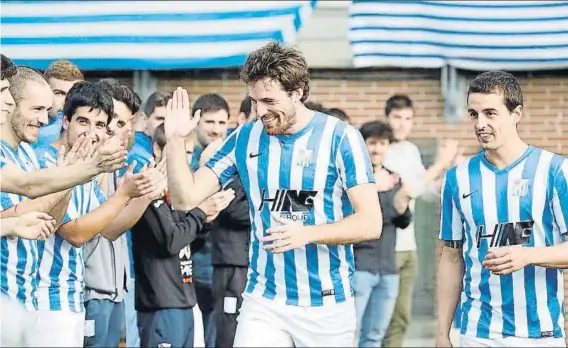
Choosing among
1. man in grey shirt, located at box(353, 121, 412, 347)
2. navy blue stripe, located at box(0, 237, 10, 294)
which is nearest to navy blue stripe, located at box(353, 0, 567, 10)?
man in grey shirt, located at box(353, 121, 412, 347)

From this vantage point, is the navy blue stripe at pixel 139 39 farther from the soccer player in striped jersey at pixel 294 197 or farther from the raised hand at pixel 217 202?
the soccer player in striped jersey at pixel 294 197

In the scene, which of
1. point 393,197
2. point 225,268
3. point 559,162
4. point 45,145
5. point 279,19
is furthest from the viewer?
point 279,19

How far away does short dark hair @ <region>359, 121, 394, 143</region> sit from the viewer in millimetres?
8781

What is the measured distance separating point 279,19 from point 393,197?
6.81 feet

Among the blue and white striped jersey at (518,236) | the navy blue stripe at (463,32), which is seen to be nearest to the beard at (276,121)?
the blue and white striped jersey at (518,236)

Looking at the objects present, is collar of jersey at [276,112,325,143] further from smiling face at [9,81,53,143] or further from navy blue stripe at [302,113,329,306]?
smiling face at [9,81,53,143]

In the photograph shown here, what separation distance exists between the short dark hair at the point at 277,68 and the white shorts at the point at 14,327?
1619 mm

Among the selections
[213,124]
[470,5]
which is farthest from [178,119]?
[470,5]

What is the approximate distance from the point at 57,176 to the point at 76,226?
95 cm

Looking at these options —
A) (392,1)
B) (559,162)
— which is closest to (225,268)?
(559,162)

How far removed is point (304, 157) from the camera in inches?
232

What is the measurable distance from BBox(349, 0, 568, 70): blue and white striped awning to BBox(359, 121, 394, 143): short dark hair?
198cm

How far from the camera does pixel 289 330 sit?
587cm

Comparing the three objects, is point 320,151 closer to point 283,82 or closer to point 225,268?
point 283,82
